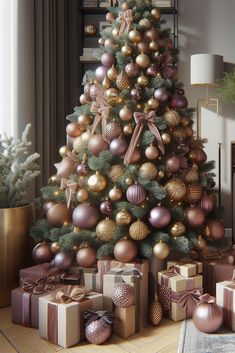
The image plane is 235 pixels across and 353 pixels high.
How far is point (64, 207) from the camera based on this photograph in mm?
1893

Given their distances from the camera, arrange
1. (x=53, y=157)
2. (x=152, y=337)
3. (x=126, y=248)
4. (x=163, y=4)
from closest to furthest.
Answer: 1. (x=152, y=337)
2. (x=126, y=248)
3. (x=53, y=157)
4. (x=163, y=4)

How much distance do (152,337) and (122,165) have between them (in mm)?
722

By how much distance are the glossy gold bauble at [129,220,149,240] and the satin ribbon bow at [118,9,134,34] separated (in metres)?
0.90

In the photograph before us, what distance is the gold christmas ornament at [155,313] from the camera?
1.66m

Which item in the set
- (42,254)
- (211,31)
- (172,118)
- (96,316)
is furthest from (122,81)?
(211,31)

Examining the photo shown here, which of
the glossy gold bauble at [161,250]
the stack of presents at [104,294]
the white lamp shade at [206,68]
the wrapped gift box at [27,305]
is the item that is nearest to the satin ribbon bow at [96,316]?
the stack of presents at [104,294]

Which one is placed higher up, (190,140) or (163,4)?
(163,4)

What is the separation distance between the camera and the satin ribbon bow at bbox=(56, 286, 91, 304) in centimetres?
149

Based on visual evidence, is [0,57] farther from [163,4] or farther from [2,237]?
[163,4]

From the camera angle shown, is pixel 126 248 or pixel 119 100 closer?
pixel 126 248

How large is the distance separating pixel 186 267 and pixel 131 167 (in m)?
0.48

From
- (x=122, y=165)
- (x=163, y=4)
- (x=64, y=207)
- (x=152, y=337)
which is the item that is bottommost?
(x=152, y=337)

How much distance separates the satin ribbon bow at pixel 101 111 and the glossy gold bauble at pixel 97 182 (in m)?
0.17

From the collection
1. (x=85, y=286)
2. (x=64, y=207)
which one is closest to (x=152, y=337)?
(x=85, y=286)
